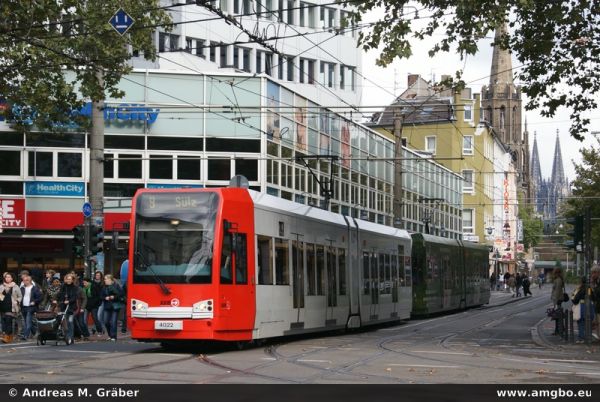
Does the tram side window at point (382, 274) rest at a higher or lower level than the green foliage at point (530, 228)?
lower

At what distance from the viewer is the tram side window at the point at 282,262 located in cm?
2108

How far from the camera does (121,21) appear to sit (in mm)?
22172

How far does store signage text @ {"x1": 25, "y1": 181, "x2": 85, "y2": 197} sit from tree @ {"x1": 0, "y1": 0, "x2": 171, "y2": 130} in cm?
1358

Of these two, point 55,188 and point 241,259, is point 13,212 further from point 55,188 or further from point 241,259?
point 241,259

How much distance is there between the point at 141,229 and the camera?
1912cm

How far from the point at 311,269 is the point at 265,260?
3051mm

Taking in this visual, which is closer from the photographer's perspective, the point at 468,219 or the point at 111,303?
the point at 111,303

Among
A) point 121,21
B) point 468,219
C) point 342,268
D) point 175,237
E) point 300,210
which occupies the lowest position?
point 342,268

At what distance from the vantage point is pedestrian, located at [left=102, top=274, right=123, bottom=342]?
24.1 metres

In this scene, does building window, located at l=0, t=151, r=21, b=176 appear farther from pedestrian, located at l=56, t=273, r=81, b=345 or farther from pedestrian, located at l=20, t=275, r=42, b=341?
pedestrian, located at l=56, t=273, r=81, b=345

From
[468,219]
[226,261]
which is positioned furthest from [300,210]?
[468,219]

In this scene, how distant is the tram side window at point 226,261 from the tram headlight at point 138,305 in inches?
57.5

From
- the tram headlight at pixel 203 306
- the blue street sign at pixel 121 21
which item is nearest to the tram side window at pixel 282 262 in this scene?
the tram headlight at pixel 203 306

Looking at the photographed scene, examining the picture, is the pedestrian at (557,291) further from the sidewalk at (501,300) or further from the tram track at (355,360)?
the sidewalk at (501,300)
